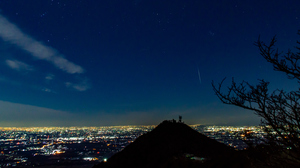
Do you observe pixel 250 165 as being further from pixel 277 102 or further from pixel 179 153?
pixel 179 153

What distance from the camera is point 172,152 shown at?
43.8ft

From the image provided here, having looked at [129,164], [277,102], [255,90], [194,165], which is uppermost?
[255,90]

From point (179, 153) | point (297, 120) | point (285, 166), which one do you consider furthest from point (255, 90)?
point (179, 153)

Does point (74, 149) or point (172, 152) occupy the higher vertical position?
point (172, 152)

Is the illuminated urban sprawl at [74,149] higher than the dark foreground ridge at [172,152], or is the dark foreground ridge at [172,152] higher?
the dark foreground ridge at [172,152]

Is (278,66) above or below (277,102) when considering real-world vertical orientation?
above

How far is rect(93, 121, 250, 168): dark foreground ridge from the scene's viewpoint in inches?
400

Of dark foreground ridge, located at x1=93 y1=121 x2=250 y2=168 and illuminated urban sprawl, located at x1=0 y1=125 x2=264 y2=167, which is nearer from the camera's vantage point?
dark foreground ridge, located at x1=93 y1=121 x2=250 y2=168

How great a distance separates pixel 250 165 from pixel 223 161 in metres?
1.55

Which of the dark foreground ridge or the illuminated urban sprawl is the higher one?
the dark foreground ridge

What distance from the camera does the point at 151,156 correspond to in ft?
44.2

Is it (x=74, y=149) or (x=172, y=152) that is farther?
(x=74, y=149)

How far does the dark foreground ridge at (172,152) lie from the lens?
33.4 ft

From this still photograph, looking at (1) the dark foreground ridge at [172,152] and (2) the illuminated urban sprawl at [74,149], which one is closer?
(1) the dark foreground ridge at [172,152]
